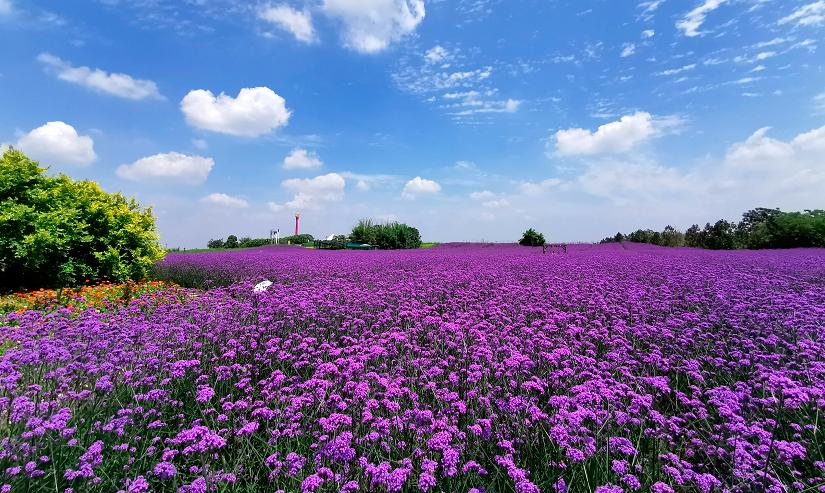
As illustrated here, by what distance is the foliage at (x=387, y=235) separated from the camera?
100 feet

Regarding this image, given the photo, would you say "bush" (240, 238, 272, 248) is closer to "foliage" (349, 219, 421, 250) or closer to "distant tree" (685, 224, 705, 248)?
"foliage" (349, 219, 421, 250)

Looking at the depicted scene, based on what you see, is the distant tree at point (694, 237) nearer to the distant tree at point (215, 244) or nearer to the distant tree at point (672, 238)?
the distant tree at point (672, 238)

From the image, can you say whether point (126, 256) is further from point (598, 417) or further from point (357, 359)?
point (598, 417)

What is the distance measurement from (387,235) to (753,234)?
2646 cm

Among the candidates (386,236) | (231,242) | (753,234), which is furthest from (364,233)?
(753,234)

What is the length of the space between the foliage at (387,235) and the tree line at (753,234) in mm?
17998

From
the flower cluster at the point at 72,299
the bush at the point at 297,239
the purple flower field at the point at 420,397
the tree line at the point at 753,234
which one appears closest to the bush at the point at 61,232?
the flower cluster at the point at 72,299

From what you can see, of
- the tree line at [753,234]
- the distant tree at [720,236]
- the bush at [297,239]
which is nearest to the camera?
the tree line at [753,234]

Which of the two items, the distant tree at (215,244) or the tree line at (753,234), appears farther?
the distant tree at (215,244)

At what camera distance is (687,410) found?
3.67 metres

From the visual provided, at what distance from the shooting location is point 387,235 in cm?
3048

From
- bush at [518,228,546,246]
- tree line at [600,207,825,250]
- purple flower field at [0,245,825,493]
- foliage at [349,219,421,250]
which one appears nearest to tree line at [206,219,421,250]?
foliage at [349,219,421,250]

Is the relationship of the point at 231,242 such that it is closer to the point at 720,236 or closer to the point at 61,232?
the point at 61,232

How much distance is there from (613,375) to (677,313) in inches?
108
